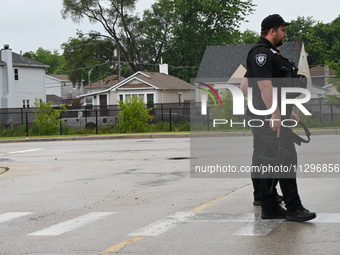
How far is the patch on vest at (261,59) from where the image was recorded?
7.19 metres

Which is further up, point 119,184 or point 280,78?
point 280,78

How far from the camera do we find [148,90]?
199ft

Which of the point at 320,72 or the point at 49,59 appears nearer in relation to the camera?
the point at 320,72

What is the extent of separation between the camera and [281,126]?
7312mm

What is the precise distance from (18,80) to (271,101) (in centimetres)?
5858

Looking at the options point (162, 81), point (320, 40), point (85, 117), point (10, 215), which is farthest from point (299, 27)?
point (10, 215)

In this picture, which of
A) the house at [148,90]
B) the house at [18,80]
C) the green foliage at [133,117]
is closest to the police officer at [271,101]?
the green foliage at [133,117]

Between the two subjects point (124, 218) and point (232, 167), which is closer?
point (124, 218)

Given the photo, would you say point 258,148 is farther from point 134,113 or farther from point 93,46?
point 93,46

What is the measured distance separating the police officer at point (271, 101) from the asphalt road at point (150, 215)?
0.18m

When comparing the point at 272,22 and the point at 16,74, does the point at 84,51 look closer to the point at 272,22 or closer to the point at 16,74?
the point at 16,74

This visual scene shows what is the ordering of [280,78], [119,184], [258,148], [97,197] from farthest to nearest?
[119,184] → [97,197] → [258,148] → [280,78]

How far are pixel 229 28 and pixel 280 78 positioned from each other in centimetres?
6910

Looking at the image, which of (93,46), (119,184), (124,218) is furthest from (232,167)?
(93,46)
